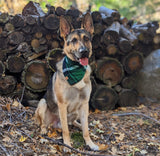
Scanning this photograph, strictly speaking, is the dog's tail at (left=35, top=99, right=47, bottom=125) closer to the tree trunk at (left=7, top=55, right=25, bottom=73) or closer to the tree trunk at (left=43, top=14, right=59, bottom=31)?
the tree trunk at (left=7, top=55, right=25, bottom=73)

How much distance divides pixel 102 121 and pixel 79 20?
267cm

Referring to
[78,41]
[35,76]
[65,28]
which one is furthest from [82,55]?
[35,76]

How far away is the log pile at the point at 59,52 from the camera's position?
4688 millimetres

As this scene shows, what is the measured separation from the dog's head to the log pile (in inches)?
34.2

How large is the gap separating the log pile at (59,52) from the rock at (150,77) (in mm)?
290

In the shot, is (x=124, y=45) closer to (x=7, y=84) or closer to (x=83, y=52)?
(x=83, y=52)

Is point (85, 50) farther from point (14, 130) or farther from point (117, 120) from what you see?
point (117, 120)

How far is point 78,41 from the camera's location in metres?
3.14

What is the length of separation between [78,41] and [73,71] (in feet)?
1.76

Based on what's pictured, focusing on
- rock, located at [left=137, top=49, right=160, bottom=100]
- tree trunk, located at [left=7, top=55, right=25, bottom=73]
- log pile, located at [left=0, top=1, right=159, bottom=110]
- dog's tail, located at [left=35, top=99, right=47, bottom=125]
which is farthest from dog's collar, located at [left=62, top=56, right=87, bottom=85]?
rock, located at [left=137, top=49, right=160, bottom=100]

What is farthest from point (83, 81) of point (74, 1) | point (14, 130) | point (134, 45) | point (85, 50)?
point (74, 1)

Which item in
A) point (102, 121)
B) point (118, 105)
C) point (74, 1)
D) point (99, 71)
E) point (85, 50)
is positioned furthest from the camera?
point (74, 1)

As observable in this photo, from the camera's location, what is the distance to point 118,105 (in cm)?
585

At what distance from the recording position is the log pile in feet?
15.4
